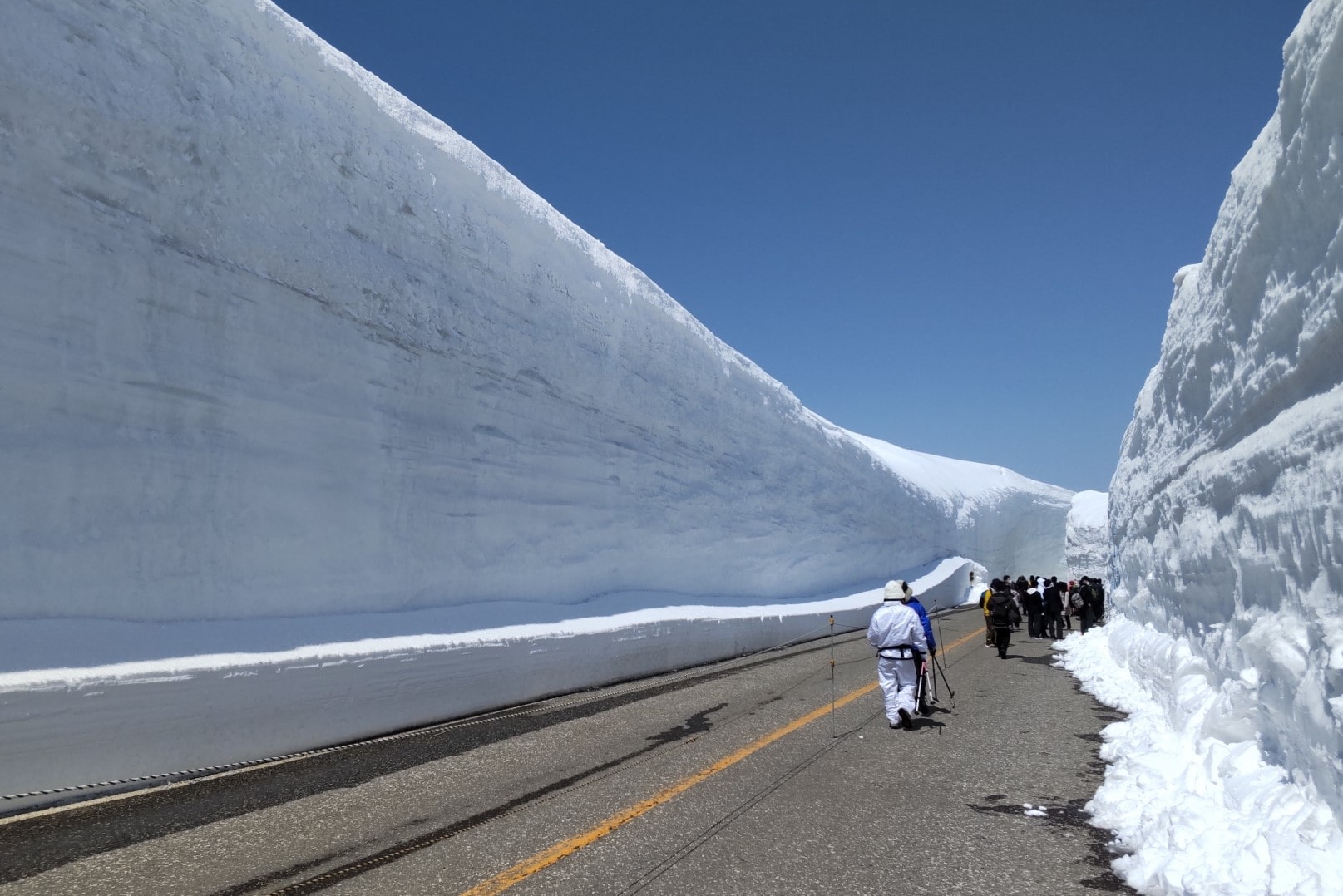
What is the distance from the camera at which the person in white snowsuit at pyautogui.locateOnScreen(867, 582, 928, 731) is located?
7.93 m

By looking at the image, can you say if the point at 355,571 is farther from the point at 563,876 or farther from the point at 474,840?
the point at 563,876

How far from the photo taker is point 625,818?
4945 mm

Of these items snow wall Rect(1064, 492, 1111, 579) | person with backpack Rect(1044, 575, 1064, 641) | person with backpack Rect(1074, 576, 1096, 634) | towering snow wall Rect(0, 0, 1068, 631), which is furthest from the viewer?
snow wall Rect(1064, 492, 1111, 579)

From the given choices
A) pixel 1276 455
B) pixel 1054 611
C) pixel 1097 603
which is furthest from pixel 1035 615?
pixel 1276 455

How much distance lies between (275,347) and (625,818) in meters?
5.79

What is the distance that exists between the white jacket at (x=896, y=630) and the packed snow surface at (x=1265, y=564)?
180cm

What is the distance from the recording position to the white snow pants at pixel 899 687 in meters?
7.93

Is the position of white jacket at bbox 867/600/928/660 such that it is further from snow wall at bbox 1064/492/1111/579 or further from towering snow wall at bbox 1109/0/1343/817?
snow wall at bbox 1064/492/1111/579

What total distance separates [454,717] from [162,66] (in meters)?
6.65

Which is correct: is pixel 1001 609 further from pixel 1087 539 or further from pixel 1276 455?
pixel 1087 539

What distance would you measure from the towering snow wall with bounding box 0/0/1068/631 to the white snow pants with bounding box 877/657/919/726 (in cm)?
522

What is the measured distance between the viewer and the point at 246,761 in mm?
6535

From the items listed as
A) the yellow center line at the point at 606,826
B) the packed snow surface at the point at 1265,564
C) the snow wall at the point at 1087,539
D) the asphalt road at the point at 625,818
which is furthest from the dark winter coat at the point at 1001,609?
the snow wall at the point at 1087,539

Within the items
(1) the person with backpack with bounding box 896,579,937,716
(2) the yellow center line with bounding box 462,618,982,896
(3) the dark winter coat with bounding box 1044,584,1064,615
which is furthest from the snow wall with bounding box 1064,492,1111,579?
(2) the yellow center line with bounding box 462,618,982,896
